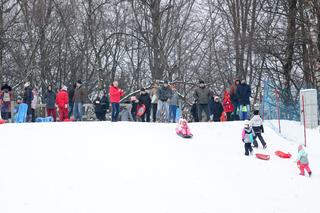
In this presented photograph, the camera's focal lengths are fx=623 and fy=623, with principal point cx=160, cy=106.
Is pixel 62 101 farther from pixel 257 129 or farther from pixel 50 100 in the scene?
pixel 257 129

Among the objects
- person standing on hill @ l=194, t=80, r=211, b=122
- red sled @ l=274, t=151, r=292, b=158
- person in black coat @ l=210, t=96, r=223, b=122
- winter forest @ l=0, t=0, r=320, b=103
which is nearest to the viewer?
red sled @ l=274, t=151, r=292, b=158

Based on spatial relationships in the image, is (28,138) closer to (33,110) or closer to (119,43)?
(33,110)

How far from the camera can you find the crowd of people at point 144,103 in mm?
27344

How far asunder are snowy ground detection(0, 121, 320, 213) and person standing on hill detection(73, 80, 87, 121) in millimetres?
2973

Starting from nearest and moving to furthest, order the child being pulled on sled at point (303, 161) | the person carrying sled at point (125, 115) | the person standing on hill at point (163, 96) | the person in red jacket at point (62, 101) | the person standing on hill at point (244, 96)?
1. the child being pulled on sled at point (303, 161)
2. the person standing on hill at point (244, 96)
3. the person standing on hill at point (163, 96)
4. the person in red jacket at point (62, 101)
5. the person carrying sled at point (125, 115)

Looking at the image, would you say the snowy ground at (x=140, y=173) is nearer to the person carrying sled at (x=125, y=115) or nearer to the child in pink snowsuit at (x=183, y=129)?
the child in pink snowsuit at (x=183, y=129)

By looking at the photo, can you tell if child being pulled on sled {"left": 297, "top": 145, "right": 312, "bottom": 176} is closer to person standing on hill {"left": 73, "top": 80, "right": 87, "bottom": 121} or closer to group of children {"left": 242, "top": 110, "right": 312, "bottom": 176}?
group of children {"left": 242, "top": 110, "right": 312, "bottom": 176}

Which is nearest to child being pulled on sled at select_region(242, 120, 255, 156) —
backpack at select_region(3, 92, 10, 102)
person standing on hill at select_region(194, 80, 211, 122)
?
person standing on hill at select_region(194, 80, 211, 122)

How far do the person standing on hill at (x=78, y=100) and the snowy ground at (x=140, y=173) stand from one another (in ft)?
9.76

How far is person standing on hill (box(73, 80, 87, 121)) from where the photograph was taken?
27.7m

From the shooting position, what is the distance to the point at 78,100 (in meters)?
27.9

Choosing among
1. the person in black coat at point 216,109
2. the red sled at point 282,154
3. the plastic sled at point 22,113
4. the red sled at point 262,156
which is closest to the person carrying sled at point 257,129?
the red sled at point 282,154

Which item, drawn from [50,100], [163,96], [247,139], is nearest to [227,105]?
[163,96]

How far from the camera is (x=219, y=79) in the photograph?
48.6 m
